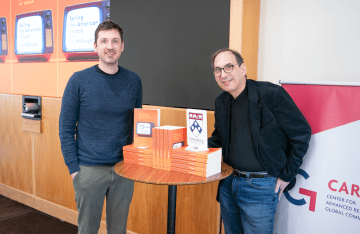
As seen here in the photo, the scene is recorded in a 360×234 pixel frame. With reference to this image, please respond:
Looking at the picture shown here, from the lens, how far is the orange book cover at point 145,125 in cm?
205

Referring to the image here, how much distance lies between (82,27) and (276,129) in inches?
111

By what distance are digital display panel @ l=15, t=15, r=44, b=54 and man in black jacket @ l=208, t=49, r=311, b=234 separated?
3.20m

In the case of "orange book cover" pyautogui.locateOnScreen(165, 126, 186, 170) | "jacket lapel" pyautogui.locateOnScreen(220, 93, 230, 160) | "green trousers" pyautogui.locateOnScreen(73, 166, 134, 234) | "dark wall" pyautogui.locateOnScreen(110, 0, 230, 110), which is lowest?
"green trousers" pyautogui.locateOnScreen(73, 166, 134, 234)

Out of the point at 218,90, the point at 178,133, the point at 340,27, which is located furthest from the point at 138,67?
the point at 340,27

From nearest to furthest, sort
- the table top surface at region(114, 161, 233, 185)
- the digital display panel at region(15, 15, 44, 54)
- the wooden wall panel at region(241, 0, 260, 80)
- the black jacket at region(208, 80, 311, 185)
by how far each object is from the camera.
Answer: the table top surface at region(114, 161, 233, 185)
the black jacket at region(208, 80, 311, 185)
the wooden wall panel at region(241, 0, 260, 80)
the digital display panel at region(15, 15, 44, 54)

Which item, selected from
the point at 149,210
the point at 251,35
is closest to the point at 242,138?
the point at 251,35

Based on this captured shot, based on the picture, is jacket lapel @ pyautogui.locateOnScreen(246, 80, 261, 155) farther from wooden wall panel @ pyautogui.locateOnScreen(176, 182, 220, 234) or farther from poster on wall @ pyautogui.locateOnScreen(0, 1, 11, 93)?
poster on wall @ pyautogui.locateOnScreen(0, 1, 11, 93)

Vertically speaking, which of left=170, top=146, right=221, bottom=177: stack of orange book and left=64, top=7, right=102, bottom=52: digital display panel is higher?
left=64, top=7, right=102, bottom=52: digital display panel

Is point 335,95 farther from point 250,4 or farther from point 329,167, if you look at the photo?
point 250,4

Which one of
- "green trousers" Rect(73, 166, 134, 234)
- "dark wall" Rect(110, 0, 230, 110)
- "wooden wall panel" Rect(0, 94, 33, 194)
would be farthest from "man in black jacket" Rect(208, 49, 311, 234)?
"wooden wall panel" Rect(0, 94, 33, 194)

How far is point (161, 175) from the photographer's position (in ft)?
5.74

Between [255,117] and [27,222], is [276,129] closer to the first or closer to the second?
[255,117]

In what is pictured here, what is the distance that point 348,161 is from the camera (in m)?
1.80

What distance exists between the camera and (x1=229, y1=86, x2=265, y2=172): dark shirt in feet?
5.85
